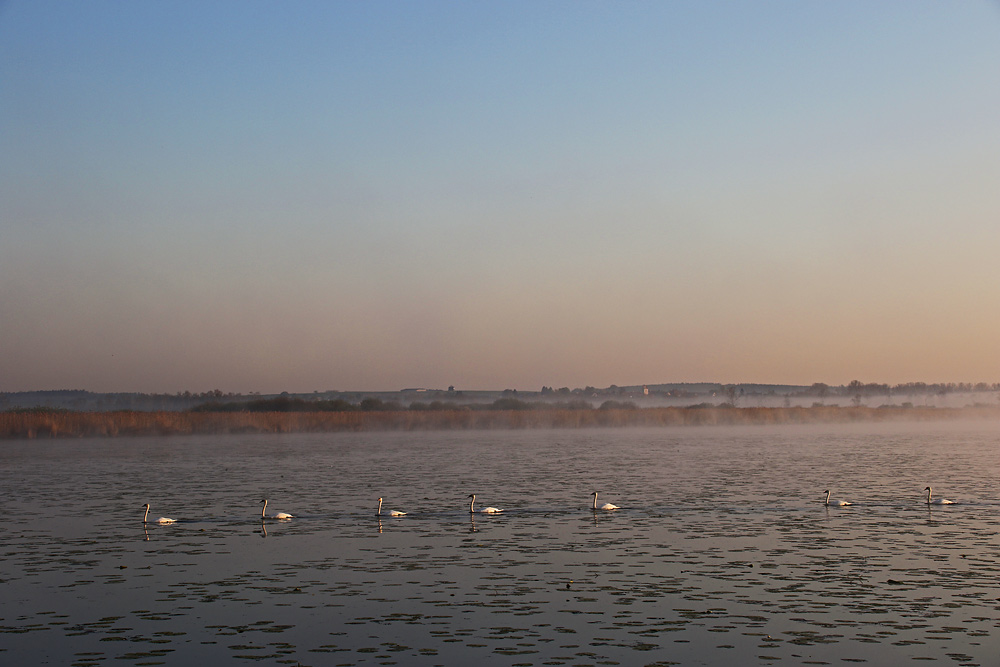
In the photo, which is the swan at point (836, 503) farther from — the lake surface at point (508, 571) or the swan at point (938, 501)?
the swan at point (938, 501)

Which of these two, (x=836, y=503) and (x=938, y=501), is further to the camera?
(x=836, y=503)

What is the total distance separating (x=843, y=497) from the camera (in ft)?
95.9

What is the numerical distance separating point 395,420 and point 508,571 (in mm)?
75895

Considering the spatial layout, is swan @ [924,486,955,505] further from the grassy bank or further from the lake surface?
the grassy bank

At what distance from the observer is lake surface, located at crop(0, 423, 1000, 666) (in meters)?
12.6

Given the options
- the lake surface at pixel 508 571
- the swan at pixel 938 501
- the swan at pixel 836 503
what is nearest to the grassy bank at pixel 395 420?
the lake surface at pixel 508 571

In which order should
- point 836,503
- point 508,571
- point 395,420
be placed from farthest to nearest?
1. point 395,420
2. point 836,503
3. point 508,571

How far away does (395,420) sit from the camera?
92.8 m

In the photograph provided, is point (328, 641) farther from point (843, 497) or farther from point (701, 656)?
point (843, 497)

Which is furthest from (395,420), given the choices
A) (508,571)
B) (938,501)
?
(508,571)

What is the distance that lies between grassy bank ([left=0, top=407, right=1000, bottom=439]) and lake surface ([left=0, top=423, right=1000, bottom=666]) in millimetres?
35111

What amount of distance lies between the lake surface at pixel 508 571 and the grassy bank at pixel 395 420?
35.1m

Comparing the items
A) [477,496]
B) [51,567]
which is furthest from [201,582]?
[477,496]

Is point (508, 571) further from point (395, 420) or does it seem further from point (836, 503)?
point (395, 420)
